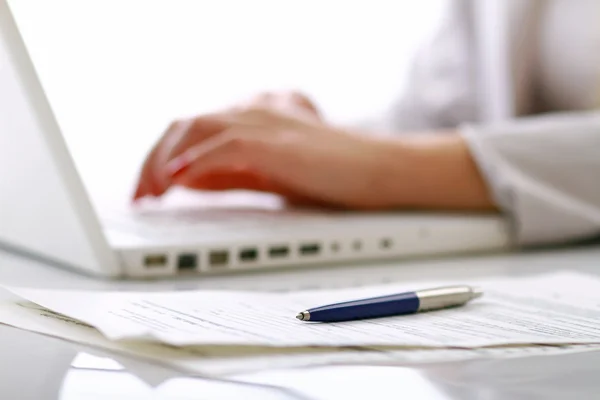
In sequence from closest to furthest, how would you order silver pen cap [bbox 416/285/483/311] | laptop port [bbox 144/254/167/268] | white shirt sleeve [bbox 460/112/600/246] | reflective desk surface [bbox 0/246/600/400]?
reflective desk surface [bbox 0/246/600/400]
silver pen cap [bbox 416/285/483/311]
laptop port [bbox 144/254/167/268]
white shirt sleeve [bbox 460/112/600/246]

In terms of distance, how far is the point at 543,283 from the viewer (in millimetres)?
521

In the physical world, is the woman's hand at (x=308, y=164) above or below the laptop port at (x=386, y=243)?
above

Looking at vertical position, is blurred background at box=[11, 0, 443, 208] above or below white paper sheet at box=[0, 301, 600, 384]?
above

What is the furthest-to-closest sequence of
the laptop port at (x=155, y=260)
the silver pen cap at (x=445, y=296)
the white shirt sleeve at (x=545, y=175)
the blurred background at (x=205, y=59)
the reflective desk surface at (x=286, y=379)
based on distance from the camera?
1. the blurred background at (x=205, y=59)
2. the white shirt sleeve at (x=545, y=175)
3. the laptop port at (x=155, y=260)
4. the silver pen cap at (x=445, y=296)
5. the reflective desk surface at (x=286, y=379)

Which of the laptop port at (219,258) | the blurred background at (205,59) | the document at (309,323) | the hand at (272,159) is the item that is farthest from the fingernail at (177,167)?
the blurred background at (205,59)

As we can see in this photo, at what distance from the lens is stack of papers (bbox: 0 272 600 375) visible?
34 cm

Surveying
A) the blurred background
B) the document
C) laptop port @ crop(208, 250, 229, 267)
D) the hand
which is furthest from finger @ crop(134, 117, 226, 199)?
the blurred background

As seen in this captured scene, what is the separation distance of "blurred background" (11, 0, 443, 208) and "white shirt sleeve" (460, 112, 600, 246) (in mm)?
649

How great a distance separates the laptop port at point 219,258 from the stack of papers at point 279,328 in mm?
137

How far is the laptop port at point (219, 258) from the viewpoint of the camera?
60 centimetres

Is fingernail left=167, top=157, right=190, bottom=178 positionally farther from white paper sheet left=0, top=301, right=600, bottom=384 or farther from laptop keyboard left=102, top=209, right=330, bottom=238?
white paper sheet left=0, top=301, right=600, bottom=384

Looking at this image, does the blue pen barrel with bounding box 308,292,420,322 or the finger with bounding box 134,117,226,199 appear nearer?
the blue pen barrel with bounding box 308,292,420,322

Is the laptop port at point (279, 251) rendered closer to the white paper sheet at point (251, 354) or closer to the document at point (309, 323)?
the document at point (309, 323)

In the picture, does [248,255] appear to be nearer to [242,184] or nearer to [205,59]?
[242,184]
